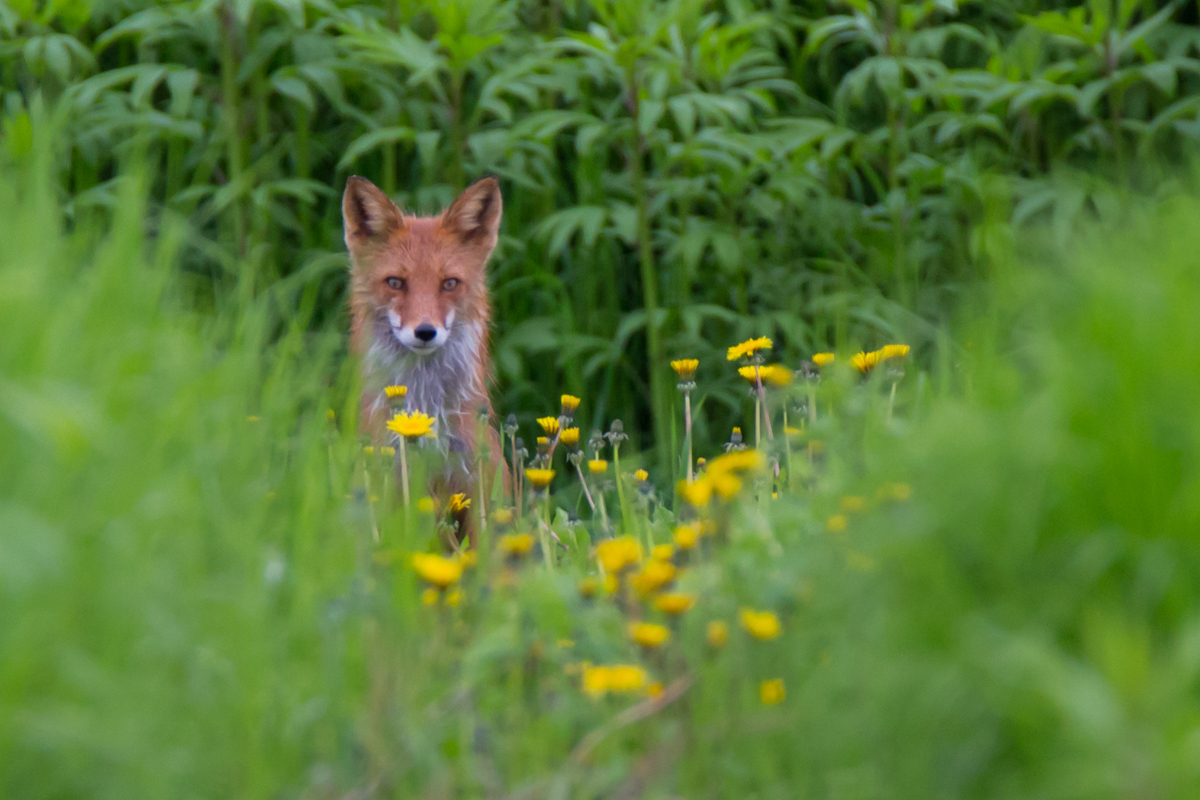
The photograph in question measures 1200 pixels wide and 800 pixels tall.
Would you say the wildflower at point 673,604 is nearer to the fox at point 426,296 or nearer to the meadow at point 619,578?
the meadow at point 619,578

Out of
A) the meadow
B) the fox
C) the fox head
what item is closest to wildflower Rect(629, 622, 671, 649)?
the meadow

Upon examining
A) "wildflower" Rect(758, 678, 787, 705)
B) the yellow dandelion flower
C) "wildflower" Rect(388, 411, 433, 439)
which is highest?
"wildflower" Rect(388, 411, 433, 439)

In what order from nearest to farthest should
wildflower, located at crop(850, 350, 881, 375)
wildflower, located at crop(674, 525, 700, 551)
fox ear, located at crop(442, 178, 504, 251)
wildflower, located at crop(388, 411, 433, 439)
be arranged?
wildflower, located at crop(674, 525, 700, 551) < wildflower, located at crop(388, 411, 433, 439) < wildflower, located at crop(850, 350, 881, 375) < fox ear, located at crop(442, 178, 504, 251)

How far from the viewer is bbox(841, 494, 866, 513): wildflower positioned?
7.36 ft

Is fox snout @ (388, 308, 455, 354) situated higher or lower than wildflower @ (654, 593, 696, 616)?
lower

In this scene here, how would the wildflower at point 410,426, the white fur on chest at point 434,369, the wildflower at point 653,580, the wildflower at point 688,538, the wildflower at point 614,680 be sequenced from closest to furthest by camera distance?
the wildflower at point 614,680
the wildflower at point 653,580
the wildflower at point 688,538
the wildflower at point 410,426
the white fur on chest at point 434,369

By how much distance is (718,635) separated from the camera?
2.19 m

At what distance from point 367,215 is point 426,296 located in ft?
1.37

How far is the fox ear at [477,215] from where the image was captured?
15.7 ft

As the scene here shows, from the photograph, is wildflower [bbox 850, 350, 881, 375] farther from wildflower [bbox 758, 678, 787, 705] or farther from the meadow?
wildflower [bbox 758, 678, 787, 705]

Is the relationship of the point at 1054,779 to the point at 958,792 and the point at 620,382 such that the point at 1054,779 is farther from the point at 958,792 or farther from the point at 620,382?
the point at 620,382

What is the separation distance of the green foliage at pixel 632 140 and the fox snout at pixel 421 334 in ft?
1.15

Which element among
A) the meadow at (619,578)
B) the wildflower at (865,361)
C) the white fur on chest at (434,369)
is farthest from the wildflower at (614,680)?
the white fur on chest at (434,369)

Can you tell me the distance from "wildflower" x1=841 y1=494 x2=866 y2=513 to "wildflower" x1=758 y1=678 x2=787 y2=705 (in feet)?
1.08
